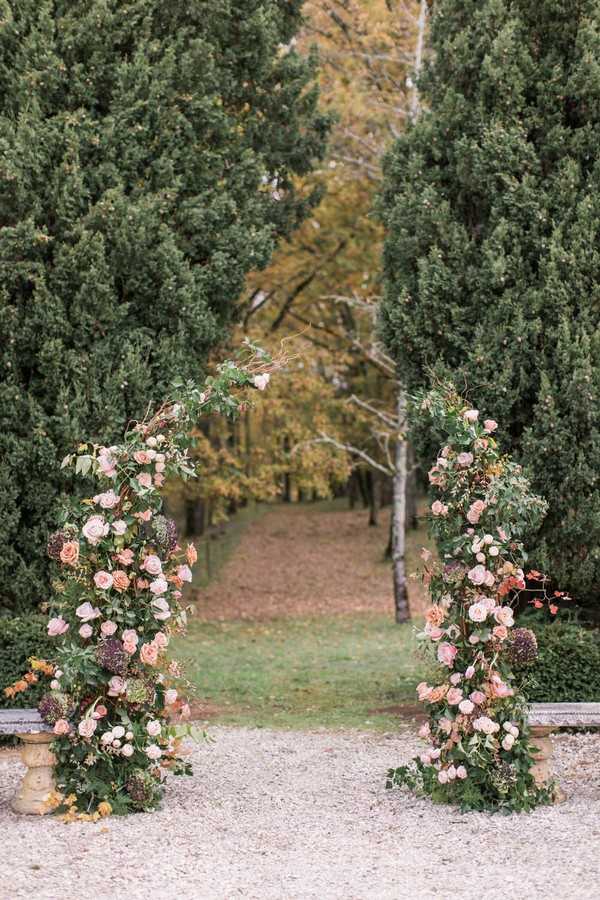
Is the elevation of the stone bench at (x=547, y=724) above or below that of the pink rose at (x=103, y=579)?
below

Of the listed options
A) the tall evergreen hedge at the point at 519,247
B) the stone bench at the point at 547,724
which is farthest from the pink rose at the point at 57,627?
the tall evergreen hedge at the point at 519,247

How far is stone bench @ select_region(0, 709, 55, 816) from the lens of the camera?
5633 millimetres

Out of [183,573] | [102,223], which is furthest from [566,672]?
[102,223]

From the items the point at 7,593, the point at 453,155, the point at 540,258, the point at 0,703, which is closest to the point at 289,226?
the point at 453,155

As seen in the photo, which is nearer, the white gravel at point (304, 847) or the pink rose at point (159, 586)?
the white gravel at point (304, 847)

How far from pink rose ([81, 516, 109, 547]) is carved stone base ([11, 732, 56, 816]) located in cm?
115

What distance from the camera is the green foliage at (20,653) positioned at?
7391mm

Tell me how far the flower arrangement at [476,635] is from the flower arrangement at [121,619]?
1268mm

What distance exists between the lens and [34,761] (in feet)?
18.7

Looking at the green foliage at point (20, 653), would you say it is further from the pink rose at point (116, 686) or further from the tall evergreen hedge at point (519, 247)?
the tall evergreen hedge at point (519, 247)

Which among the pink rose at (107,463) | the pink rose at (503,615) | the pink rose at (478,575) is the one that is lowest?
the pink rose at (503,615)

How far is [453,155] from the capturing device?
27.2 ft

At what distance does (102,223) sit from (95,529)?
3329mm

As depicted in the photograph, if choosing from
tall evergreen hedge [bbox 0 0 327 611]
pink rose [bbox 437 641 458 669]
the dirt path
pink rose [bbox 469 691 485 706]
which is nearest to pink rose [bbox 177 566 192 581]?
pink rose [bbox 437 641 458 669]
